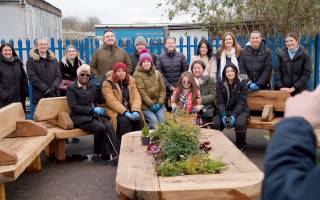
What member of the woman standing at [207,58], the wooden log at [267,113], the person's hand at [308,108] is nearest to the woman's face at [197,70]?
the woman standing at [207,58]

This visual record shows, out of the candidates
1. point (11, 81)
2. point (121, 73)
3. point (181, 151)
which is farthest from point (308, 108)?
point (11, 81)

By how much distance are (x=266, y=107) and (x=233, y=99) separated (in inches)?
21.4

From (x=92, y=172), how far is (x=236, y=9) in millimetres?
8842

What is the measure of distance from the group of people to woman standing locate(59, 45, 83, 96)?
0.06 feet

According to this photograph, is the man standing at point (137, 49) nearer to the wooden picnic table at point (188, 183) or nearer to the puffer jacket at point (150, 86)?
the puffer jacket at point (150, 86)

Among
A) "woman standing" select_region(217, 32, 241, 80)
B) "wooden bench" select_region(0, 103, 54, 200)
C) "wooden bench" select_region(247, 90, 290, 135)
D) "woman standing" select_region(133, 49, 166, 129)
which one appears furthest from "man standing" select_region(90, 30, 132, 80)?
"wooden bench" select_region(247, 90, 290, 135)

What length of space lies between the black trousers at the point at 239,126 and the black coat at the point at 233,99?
3.9 inches

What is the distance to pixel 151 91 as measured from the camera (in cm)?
699

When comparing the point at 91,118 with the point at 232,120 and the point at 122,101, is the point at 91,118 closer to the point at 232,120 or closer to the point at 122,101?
the point at 122,101

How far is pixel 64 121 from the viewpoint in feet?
20.6

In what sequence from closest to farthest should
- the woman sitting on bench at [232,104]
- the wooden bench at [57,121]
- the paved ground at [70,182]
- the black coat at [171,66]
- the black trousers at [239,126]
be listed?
the paved ground at [70,182], the wooden bench at [57,121], the black trousers at [239,126], the woman sitting on bench at [232,104], the black coat at [171,66]

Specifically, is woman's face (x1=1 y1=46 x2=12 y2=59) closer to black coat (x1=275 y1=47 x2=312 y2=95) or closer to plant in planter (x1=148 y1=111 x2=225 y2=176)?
plant in planter (x1=148 y1=111 x2=225 y2=176)

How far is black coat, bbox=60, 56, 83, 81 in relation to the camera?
7305 millimetres

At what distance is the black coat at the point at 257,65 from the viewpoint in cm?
699
